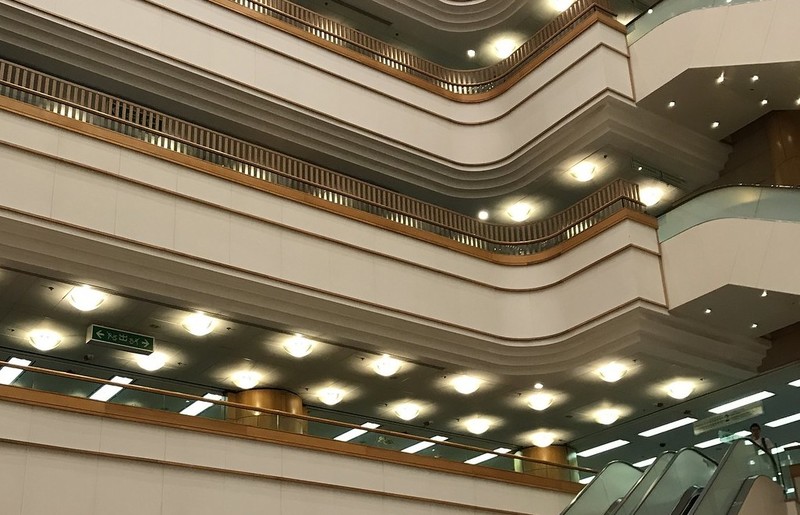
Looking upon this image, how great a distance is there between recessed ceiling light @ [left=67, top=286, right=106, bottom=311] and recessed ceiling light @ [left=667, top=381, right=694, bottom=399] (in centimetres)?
1006

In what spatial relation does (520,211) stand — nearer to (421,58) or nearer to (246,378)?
(421,58)

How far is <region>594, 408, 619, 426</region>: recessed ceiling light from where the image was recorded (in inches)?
699

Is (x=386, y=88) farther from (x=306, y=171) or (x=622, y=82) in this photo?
(x=622, y=82)

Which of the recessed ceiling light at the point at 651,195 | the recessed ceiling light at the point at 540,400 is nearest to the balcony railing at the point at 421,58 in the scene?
the recessed ceiling light at the point at 651,195

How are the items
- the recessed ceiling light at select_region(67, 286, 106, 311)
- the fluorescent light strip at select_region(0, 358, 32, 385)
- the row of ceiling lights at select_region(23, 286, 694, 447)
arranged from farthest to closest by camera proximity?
the row of ceiling lights at select_region(23, 286, 694, 447) < the recessed ceiling light at select_region(67, 286, 106, 311) < the fluorescent light strip at select_region(0, 358, 32, 385)

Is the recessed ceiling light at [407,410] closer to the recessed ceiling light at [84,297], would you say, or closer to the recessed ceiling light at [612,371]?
the recessed ceiling light at [612,371]

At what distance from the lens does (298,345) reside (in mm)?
14438

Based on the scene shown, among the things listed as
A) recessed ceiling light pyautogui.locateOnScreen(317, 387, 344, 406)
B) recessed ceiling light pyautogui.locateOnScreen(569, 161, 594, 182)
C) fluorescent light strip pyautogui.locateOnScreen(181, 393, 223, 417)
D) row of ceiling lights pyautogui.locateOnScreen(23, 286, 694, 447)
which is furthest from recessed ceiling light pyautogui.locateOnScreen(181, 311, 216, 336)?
recessed ceiling light pyautogui.locateOnScreen(569, 161, 594, 182)

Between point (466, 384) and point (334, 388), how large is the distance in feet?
7.99

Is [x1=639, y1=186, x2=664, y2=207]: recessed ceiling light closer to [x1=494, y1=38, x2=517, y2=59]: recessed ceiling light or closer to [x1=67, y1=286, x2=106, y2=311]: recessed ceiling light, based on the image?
[x1=494, y1=38, x2=517, y2=59]: recessed ceiling light

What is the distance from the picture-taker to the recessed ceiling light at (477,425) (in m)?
18.3

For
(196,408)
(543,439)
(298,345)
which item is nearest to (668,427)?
(543,439)

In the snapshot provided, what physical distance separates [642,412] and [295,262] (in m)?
8.25

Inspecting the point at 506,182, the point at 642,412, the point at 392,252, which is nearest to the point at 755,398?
the point at 642,412
